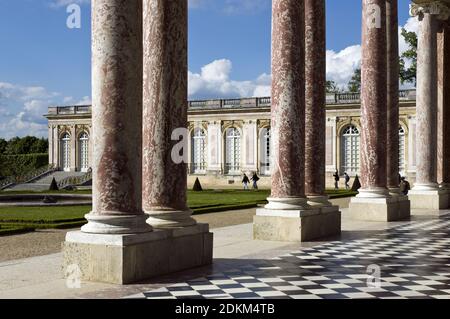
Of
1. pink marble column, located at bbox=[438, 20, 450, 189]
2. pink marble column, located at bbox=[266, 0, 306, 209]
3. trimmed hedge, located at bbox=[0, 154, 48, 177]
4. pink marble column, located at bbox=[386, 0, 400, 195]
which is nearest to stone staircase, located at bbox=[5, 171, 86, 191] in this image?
trimmed hedge, located at bbox=[0, 154, 48, 177]

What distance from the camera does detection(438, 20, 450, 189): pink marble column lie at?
24.1 metres

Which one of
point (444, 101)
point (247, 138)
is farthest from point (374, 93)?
point (247, 138)

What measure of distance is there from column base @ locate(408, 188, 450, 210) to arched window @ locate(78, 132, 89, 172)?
42.6 meters

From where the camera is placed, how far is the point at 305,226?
13.2 m

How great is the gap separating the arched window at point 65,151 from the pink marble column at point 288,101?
51007 millimetres

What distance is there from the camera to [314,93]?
14.5 m

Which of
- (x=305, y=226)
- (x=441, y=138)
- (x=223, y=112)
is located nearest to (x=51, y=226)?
(x=305, y=226)

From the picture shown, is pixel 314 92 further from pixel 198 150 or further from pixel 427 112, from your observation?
pixel 198 150

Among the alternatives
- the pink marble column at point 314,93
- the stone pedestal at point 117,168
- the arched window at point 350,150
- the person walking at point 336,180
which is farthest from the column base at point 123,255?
the arched window at point 350,150

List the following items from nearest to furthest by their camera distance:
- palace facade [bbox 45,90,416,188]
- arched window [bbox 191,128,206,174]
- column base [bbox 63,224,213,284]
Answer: column base [bbox 63,224,213,284] < palace facade [bbox 45,90,416,188] < arched window [bbox 191,128,206,174]

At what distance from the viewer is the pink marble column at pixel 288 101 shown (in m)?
13.0

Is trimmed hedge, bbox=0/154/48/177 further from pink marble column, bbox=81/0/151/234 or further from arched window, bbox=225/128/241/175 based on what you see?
pink marble column, bbox=81/0/151/234
